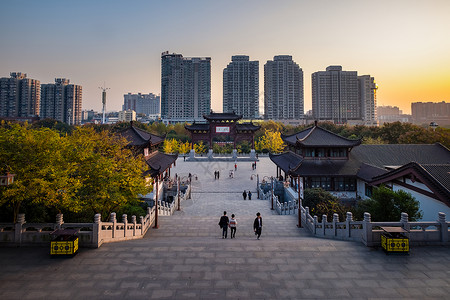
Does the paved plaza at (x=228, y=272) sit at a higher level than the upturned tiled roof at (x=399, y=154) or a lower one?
lower

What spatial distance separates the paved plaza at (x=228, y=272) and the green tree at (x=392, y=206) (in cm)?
344

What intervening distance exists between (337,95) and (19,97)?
14785 centimetres

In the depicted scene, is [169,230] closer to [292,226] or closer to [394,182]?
[292,226]

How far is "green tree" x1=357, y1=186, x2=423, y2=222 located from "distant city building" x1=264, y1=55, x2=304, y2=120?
111 m

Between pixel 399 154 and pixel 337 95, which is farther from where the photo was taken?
pixel 337 95

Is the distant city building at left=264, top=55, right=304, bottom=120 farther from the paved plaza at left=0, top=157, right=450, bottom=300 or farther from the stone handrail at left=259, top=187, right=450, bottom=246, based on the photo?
the paved plaza at left=0, top=157, right=450, bottom=300

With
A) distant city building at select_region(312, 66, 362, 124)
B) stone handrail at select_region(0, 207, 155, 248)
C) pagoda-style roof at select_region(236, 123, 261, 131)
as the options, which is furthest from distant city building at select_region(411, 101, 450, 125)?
stone handrail at select_region(0, 207, 155, 248)

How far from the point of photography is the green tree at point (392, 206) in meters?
14.2

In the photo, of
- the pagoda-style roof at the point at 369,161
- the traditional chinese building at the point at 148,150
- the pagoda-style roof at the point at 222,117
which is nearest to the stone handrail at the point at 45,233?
the traditional chinese building at the point at 148,150

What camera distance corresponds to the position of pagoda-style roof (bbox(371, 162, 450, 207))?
14320mm

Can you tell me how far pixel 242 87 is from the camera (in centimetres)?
12356

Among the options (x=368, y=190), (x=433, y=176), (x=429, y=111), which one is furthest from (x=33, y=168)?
(x=429, y=111)

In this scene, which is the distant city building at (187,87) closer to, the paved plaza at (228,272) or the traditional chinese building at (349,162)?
the traditional chinese building at (349,162)

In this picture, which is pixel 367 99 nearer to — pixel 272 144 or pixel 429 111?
pixel 272 144
